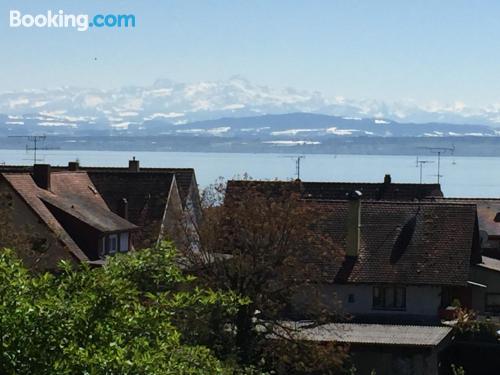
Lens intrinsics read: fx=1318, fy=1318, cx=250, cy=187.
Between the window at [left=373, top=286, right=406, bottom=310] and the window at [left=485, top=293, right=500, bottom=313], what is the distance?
447 centimetres

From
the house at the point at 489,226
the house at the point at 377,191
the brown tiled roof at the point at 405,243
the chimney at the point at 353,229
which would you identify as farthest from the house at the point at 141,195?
the house at the point at 489,226

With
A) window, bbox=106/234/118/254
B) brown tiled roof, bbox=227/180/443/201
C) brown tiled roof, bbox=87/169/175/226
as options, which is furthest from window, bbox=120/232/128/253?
brown tiled roof, bbox=227/180/443/201

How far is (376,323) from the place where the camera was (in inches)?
1684

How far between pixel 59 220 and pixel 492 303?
15.8 meters

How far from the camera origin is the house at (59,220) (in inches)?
1665

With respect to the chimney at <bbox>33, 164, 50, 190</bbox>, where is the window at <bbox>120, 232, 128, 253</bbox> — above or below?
below

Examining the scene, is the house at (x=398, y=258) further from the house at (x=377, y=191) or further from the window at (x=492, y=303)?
the house at (x=377, y=191)

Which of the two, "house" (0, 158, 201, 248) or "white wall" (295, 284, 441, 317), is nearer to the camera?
"white wall" (295, 284, 441, 317)

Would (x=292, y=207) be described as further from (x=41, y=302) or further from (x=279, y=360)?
(x=41, y=302)

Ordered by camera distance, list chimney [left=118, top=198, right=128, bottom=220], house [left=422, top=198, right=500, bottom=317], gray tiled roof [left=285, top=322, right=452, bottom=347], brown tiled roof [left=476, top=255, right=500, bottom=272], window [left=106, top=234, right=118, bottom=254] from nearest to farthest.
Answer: gray tiled roof [left=285, top=322, right=452, bottom=347] < window [left=106, top=234, right=118, bottom=254] < house [left=422, top=198, right=500, bottom=317] < brown tiled roof [left=476, top=255, right=500, bottom=272] < chimney [left=118, top=198, right=128, bottom=220]

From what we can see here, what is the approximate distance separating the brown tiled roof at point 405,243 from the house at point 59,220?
7.47 m

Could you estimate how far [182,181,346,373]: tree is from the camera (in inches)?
1266

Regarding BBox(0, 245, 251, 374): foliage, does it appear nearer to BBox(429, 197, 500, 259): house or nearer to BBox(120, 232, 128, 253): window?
Result: BBox(120, 232, 128, 253): window

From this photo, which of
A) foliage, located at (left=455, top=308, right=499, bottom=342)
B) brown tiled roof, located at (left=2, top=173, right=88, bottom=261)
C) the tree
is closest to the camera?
the tree
